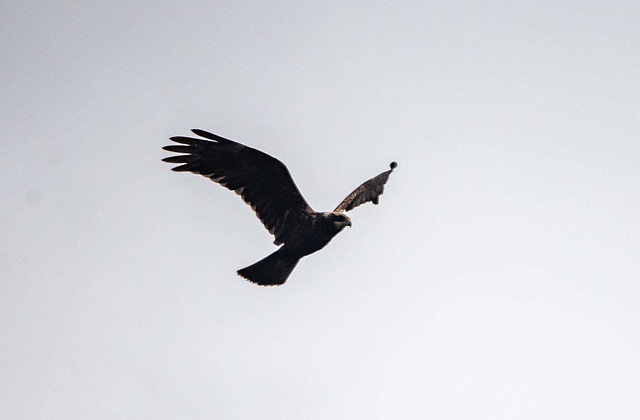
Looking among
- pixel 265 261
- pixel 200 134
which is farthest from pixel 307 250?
pixel 200 134

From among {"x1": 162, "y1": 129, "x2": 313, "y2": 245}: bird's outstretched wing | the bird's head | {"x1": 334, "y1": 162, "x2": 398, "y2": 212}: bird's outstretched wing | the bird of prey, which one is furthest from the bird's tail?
{"x1": 334, "y1": 162, "x2": 398, "y2": 212}: bird's outstretched wing

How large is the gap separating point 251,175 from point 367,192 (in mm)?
2185

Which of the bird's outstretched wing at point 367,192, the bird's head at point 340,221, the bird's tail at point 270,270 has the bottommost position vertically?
the bird's tail at point 270,270

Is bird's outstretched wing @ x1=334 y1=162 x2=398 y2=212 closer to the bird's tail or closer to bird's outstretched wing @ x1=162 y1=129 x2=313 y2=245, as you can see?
bird's outstretched wing @ x1=162 y1=129 x2=313 y2=245

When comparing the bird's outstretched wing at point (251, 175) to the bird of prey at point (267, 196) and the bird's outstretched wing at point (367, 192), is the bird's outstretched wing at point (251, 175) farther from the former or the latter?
the bird's outstretched wing at point (367, 192)

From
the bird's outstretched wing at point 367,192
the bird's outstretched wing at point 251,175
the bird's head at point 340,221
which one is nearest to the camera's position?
the bird's head at point 340,221

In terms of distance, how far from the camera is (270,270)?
34.0ft

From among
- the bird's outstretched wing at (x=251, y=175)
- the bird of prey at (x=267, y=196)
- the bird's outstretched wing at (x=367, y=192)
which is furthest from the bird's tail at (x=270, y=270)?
the bird's outstretched wing at (x=367, y=192)

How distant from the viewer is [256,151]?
10.1 meters

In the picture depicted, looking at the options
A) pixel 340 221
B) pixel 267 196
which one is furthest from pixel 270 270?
pixel 340 221

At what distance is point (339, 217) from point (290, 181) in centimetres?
89

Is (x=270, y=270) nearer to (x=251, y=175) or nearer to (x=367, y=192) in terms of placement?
(x=251, y=175)

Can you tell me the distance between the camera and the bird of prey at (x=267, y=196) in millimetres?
10148

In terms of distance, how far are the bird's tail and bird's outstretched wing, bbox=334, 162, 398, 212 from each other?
4.98ft
